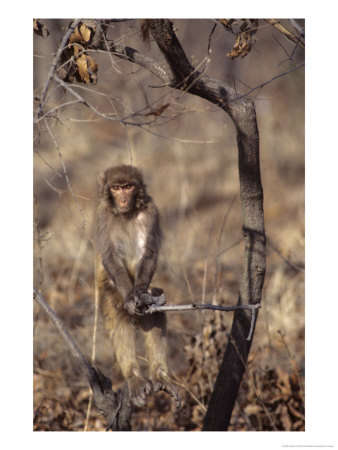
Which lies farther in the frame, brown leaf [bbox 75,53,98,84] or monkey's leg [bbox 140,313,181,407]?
monkey's leg [bbox 140,313,181,407]

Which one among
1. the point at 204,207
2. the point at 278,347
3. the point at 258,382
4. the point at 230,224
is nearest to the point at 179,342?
the point at 278,347

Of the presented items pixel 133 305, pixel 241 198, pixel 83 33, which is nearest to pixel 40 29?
pixel 83 33

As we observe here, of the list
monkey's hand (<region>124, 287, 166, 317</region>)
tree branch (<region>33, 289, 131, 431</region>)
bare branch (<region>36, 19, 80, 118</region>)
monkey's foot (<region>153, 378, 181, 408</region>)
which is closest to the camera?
bare branch (<region>36, 19, 80, 118</region>)

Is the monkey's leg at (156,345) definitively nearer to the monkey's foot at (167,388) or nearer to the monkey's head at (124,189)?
the monkey's foot at (167,388)

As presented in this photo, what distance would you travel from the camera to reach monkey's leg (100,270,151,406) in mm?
4410

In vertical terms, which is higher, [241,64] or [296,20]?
[241,64]

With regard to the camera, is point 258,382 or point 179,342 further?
point 179,342

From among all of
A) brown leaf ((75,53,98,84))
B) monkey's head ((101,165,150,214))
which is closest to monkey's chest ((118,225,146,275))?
monkey's head ((101,165,150,214))

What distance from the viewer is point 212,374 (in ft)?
19.9

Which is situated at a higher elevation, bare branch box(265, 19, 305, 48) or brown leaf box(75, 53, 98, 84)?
bare branch box(265, 19, 305, 48)

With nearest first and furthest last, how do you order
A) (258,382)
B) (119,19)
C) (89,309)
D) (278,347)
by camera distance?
(119,19), (258,382), (278,347), (89,309)

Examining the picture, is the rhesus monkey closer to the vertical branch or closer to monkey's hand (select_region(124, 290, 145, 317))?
monkey's hand (select_region(124, 290, 145, 317))

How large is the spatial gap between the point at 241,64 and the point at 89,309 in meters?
5.37
